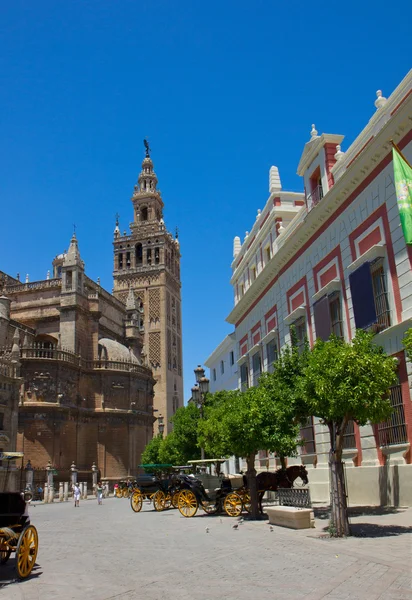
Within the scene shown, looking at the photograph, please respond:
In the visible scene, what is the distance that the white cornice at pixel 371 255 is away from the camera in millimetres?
14844

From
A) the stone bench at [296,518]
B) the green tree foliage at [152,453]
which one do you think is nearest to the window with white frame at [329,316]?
the stone bench at [296,518]

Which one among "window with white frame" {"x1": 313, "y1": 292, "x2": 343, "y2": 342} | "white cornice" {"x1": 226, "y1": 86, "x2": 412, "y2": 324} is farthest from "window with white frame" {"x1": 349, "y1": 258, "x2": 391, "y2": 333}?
"white cornice" {"x1": 226, "y1": 86, "x2": 412, "y2": 324}

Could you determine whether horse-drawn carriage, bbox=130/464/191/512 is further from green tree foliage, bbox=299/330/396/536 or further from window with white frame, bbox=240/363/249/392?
green tree foliage, bbox=299/330/396/536

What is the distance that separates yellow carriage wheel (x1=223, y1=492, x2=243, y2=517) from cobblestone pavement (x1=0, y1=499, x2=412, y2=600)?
336 cm

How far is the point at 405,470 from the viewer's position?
1352 centimetres

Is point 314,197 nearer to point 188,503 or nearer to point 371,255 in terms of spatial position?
point 371,255

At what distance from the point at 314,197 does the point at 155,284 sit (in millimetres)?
53778

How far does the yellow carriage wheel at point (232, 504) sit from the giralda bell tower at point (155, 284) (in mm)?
50524

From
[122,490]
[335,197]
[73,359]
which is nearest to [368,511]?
[335,197]

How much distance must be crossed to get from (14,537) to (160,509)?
560 inches

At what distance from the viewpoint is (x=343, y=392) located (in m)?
10.4

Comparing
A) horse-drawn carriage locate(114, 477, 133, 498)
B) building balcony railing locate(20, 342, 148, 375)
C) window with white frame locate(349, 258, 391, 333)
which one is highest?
building balcony railing locate(20, 342, 148, 375)

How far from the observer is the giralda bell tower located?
68938 mm

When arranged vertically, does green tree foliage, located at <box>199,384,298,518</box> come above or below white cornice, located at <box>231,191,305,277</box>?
below
